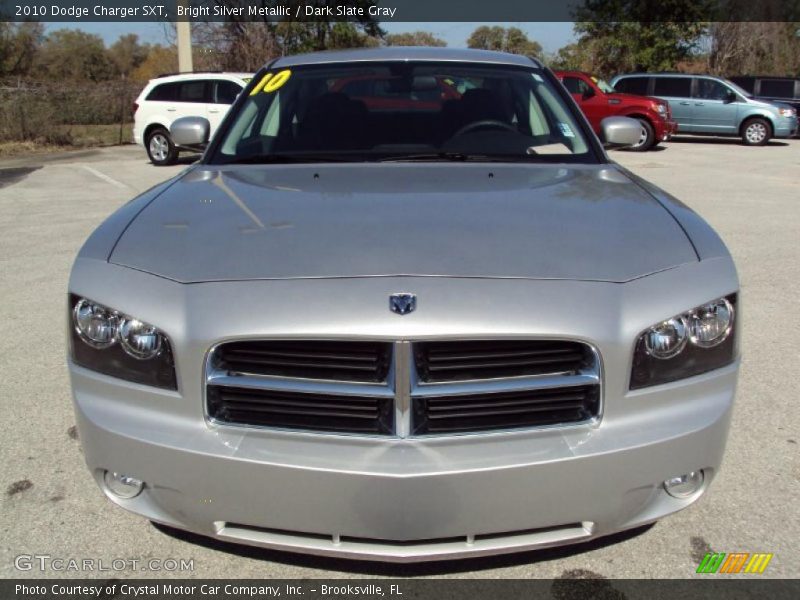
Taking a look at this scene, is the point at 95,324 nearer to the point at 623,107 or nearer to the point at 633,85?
the point at 623,107

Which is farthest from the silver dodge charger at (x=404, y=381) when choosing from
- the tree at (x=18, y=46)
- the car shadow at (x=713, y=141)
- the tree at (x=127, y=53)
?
the tree at (x=127, y=53)

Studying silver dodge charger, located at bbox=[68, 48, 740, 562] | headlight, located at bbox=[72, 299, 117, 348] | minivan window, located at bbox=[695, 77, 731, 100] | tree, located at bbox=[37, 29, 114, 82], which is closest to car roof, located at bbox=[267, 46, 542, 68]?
silver dodge charger, located at bbox=[68, 48, 740, 562]

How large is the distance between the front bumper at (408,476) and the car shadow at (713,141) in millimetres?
19298

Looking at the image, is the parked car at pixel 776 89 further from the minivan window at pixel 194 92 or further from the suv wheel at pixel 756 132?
the minivan window at pixel 194 92

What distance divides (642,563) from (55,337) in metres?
3.59

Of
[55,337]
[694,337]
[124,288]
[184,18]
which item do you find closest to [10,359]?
[55,337]

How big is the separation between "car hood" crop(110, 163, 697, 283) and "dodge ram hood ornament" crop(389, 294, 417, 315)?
4.2 inches

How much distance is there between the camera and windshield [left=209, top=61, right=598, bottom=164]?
339 cm

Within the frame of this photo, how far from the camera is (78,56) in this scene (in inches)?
2522

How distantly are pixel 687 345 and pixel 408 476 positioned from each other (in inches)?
34.4

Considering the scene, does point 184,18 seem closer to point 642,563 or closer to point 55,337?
point 55,337

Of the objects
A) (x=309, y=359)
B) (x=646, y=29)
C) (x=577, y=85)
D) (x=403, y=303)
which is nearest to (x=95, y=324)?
(x=309, y=359)

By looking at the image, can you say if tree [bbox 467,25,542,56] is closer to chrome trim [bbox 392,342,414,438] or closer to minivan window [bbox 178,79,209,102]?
minivan window [bbox 178,79,209,102]

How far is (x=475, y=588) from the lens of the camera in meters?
2.25
